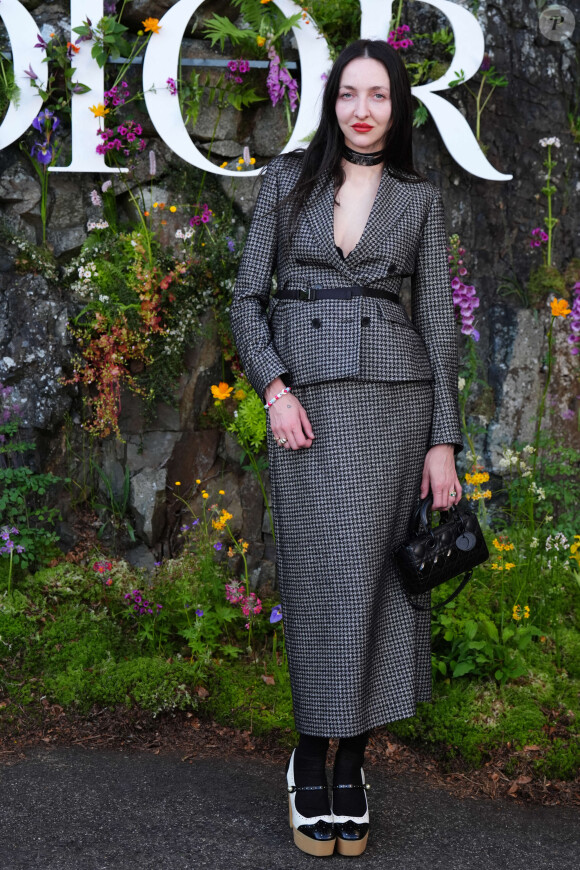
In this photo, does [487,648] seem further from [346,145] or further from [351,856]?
[346,145]

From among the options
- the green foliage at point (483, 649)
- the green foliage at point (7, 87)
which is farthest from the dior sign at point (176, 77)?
the green foliage at point (483, 649)

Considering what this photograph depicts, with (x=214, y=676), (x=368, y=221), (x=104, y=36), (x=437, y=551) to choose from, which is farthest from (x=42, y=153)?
(x=437, y=551)

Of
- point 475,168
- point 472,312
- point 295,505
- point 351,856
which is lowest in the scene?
point 351,856

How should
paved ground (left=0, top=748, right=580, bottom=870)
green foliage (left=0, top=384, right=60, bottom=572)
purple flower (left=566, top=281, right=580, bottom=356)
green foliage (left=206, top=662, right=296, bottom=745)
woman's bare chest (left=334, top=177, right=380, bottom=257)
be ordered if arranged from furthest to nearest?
purple flower (left=566, top=281, right=580, bottom=356), green foliage (left=0, top=384, right=60, bottom=572), green foliage (left=206, top=662, right=296, bottom=745), woman's bare chest (left=334, top=177, right=380, bottom=257), paved ground (left=0, top=748, right=580, bottom=870)

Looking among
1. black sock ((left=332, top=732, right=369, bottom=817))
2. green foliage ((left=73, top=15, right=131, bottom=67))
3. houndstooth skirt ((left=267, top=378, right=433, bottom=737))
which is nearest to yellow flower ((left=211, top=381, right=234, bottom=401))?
houndstooth skirt ((left=267, top=378, right=433, bottom=737))

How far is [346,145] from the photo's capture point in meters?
2.52

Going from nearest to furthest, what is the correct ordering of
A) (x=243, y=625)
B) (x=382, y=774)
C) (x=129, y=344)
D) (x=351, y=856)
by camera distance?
1. (x=351, y=856)
2. (x=382, y=774)
3. (x=243, y=625)
4. (x=129, y=344)

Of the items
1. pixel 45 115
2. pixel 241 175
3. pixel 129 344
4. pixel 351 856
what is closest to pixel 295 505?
pixel 351 856

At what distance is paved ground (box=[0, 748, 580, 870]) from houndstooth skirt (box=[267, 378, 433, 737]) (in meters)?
0.38

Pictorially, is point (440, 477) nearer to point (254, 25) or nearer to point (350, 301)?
point (350, 301)

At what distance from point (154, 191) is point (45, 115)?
584 mm

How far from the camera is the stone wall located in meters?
3.99

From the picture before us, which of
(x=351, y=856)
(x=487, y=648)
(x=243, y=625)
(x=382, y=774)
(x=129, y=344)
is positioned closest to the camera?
(x=351, y=856)

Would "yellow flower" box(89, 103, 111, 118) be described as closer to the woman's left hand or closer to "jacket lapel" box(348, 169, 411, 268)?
"jacket lapel" box(348, 169, 411, 268)
